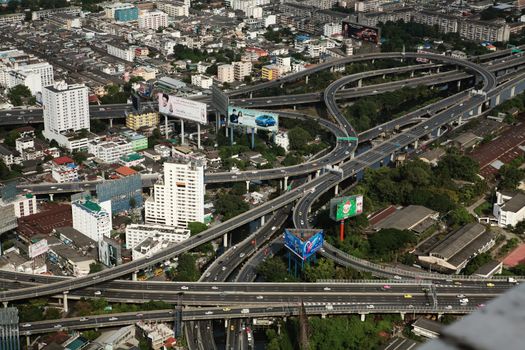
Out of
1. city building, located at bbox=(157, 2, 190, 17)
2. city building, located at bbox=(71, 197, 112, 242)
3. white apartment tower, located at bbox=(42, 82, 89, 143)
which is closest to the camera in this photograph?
city building, located at bbox=(71, 197, 112, 242)

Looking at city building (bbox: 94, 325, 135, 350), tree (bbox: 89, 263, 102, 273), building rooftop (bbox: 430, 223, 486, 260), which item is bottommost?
city building (bbox: 94, 325, 135, 350)

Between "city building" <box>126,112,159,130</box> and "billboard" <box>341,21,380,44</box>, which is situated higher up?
"billboard" <box>341,21,380,44</box>

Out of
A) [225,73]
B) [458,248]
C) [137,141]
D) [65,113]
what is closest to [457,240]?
[458,248]

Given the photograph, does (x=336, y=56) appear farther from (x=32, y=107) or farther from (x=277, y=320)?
(x=277, y=320)

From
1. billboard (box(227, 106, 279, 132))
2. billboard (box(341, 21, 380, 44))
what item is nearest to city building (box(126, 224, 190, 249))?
billboard (box(227, 106, 279, 132))

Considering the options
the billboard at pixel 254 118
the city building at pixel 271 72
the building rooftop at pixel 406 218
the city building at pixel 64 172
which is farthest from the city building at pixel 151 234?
the city building at pixel 271 72

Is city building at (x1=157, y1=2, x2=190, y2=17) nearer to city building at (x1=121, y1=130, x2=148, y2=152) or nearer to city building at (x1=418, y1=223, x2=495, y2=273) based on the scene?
city building at (x1=121, y1=130, x2=148, y2=152)
